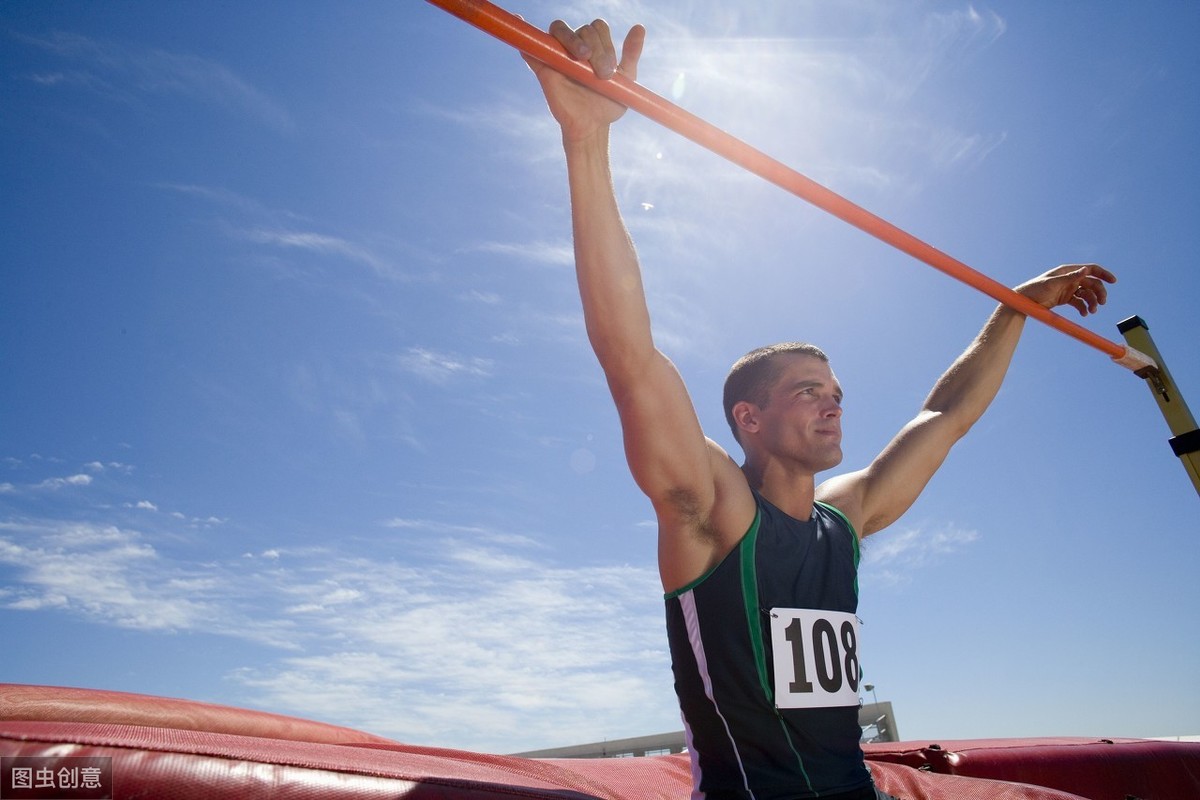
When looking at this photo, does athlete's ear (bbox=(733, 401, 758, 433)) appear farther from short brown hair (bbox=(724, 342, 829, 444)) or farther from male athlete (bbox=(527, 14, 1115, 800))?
male athlete (bbox=(527, 14, 1115, 800))

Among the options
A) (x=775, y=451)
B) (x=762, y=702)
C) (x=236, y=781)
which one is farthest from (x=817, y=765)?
(x=236, y=781)

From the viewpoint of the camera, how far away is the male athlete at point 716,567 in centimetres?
215

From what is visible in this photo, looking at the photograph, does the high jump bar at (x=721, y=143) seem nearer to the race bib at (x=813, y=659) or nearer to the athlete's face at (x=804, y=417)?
the athlete's face at (x=804, y=417)

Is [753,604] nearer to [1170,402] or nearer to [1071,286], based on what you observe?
[1071,286]

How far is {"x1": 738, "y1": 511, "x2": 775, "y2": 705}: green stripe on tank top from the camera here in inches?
89.0

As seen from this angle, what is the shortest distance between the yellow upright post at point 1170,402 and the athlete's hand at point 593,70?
3688mm

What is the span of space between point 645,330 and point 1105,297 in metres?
3.34

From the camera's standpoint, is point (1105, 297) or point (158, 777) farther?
point (1105, 297)

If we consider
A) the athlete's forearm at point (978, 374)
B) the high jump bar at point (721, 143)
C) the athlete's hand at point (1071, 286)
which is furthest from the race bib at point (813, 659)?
the athlete's hand at point (1071, 286)

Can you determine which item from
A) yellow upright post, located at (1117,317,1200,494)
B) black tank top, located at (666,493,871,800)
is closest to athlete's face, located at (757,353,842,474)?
black tank top, located at (666,493,871,800)

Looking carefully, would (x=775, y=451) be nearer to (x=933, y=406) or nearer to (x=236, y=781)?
(x=933, y=406)

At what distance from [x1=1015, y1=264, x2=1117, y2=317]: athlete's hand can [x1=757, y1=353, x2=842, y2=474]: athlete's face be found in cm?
192

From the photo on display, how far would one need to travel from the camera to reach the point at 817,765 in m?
2.22

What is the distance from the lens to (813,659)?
2.37 m
